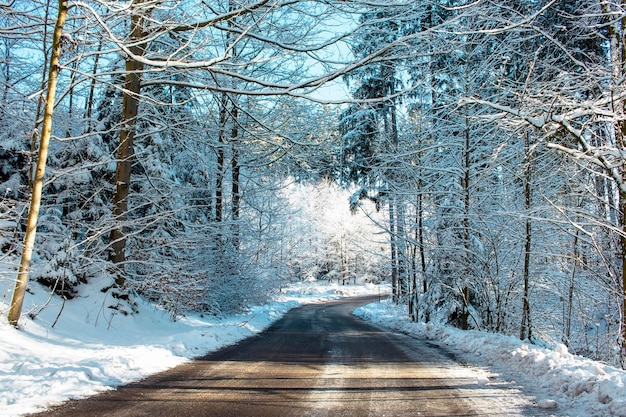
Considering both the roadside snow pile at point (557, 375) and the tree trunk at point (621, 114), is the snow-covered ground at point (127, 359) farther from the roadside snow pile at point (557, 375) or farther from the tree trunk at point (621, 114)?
the tree trunk at point (621, 114)

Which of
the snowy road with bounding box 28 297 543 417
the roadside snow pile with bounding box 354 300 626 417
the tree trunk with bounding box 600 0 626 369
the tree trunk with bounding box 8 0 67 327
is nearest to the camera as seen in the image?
the snowy road with bounding box 28 297 543 417

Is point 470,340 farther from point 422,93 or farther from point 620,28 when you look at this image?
point 422,93

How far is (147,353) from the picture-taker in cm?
623

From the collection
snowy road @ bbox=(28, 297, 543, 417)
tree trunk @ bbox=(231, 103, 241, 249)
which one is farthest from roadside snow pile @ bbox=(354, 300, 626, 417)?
tree trunk @ bbox=(231, 103, 241, 249)

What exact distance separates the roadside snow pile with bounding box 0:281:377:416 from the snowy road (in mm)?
327

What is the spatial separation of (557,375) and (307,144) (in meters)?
5.83

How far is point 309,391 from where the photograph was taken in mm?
4609

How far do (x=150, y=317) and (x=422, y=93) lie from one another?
11332 millimetres

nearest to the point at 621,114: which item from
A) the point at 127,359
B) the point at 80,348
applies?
the point at 127,359

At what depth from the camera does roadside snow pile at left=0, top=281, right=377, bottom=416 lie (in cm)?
404

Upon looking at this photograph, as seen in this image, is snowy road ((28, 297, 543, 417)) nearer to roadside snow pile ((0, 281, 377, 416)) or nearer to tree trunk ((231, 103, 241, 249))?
roadside snow pile ((0, 281, 377, 416))

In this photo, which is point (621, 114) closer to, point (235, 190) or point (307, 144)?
point (307, 144)

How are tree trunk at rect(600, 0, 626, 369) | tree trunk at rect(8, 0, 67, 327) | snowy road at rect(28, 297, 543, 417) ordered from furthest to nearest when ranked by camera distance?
tree trunk at rect(600, 0, 626, 369) → tree trunk at rect(8, 0, 67, 327) → snowy road at rect(28, 297, 543, 417)

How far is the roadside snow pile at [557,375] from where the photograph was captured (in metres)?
3.98
